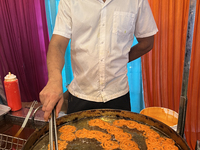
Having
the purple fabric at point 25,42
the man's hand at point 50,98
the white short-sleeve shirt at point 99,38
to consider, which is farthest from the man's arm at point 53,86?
the purple fabric at point 25,42

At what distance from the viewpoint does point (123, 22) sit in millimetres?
1210

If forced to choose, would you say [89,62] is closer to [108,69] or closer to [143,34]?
[108,69]

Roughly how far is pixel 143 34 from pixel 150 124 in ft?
2.47

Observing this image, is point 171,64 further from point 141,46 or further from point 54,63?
point 54,63

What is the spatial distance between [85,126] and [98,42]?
1.91 ft

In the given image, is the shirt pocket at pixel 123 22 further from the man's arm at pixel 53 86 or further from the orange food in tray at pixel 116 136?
the orange food in tray at pixel 116 136

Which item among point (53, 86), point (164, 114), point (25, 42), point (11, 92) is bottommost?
point (164, 114)

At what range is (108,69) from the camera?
48.0 inches

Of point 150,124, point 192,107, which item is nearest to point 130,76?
point 192,107

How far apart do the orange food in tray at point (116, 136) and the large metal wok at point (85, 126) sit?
28 mm

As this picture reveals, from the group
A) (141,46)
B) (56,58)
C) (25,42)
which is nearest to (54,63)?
(56,58)

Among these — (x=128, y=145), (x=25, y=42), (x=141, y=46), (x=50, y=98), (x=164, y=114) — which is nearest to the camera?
(x=50, y=98)

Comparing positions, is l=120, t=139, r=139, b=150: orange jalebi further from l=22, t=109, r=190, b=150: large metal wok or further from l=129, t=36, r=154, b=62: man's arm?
l=129, t=36, r=154, b=62: man's arm

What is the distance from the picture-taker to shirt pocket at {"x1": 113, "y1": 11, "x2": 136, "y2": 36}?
1191 mm
